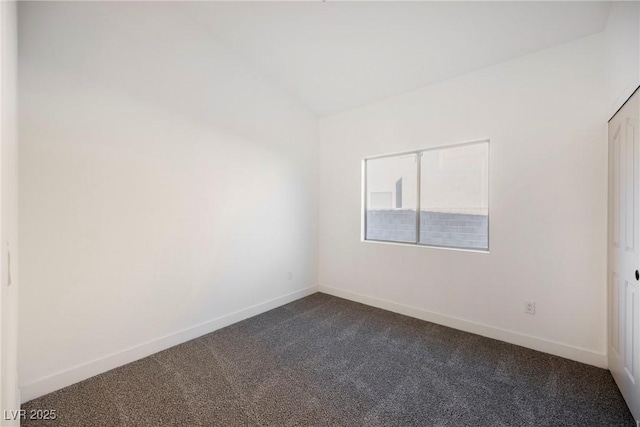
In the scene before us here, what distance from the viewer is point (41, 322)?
5.98ft

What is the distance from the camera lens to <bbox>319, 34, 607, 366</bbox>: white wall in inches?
84.5

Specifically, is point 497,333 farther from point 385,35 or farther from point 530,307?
point 385,35

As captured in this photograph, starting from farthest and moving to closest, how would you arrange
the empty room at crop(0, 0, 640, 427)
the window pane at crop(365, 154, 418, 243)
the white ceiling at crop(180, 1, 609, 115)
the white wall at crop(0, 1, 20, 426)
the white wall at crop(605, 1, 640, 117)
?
the window pane at crop(365, 154, 418, 243), the white ceiling at crop(180, 1, 609, 115), the empty room at crop(0, 0, 640, 427), the white wall at crop(605, 1, 640, 117), the white wall at crop(0, 1, 20, 426)

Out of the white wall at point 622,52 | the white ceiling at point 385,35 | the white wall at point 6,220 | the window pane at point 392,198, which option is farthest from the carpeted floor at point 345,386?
the white ceiling at point 385,35

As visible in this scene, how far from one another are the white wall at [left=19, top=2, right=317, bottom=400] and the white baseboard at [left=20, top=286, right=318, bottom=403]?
0.01 meters

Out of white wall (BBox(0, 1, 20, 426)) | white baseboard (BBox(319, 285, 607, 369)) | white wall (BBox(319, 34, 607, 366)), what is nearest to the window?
white wall (BBox(319, 34, 607, 366))

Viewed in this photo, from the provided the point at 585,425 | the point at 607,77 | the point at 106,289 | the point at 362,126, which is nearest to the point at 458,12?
the point at 607,77

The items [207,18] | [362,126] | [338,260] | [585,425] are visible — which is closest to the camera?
[585,425]

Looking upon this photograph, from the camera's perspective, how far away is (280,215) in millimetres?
3518

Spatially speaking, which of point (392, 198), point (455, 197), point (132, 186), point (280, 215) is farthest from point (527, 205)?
point (132, 186)

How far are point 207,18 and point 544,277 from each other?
404cm

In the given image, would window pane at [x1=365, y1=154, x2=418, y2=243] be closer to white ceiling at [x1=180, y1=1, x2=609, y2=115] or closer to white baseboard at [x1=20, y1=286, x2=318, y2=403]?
white ceiling at [x1=180, y1=1, x2=609, y2=115]

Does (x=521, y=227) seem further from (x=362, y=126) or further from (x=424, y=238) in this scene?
(x=362, y=126)

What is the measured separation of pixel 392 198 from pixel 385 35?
6.05 ft
